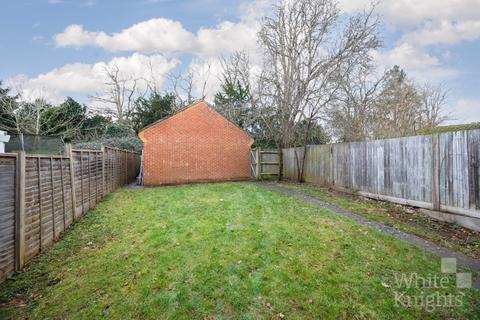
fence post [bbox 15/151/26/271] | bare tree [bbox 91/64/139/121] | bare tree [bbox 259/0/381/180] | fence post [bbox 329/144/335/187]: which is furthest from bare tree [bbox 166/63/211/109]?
fence post [bbox 15/151/26/271]

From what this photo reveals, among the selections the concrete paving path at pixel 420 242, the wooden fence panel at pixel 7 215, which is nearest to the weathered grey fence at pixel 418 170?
the concrete paving path at pixel 420 242

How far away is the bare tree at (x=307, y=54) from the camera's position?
599 inches

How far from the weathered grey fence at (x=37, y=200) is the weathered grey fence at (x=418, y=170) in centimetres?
833

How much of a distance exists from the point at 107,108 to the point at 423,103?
2977 centimetres

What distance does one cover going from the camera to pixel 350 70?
1552cm

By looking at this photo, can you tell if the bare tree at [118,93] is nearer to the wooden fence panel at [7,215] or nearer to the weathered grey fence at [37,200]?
the weathered grey fence at [37,200]

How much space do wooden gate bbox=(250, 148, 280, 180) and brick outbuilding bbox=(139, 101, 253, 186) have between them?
17.8 inches

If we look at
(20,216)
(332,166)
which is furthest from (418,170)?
(20,216)

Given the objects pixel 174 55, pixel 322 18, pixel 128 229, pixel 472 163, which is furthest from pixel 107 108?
pixel 472 163

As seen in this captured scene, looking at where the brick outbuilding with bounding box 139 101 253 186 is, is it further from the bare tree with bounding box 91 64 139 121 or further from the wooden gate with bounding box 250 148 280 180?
the bare tree with bounding box 91 64 139 121

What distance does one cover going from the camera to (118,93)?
27109mm

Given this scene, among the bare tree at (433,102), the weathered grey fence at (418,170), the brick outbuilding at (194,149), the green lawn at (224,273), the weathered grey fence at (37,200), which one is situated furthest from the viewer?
the bare tree at (433,102)

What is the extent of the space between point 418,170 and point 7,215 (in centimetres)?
864

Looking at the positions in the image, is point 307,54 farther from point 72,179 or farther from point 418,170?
point 72,179
